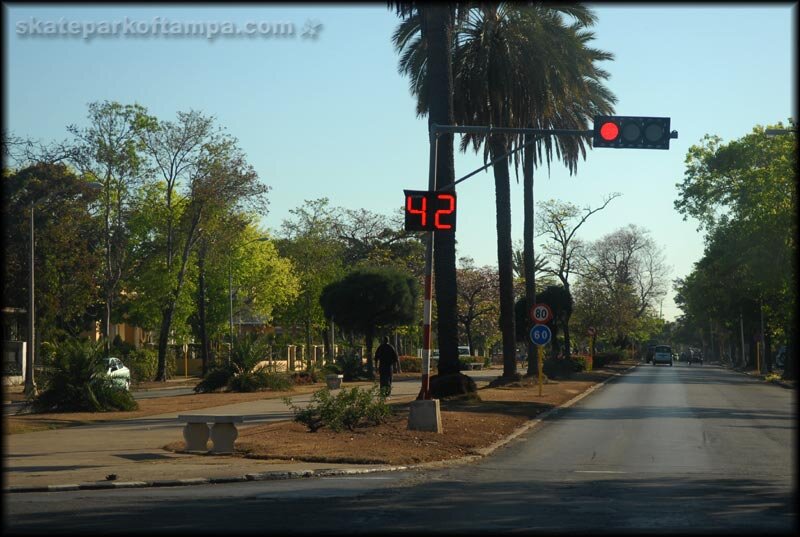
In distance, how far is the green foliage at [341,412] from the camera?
70.9 feet

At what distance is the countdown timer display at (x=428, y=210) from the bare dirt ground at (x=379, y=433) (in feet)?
13.6

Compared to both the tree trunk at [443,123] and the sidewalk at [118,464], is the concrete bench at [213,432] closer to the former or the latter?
the sidewalk at [118,464]

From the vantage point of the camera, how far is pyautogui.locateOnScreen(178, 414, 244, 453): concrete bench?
61.2ft

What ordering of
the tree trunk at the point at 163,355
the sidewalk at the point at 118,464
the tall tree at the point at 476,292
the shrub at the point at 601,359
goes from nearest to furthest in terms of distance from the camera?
the sidewalk at the point at 118,464, the tree trunk at the point at 163,355, the shrub at the point at 601,359, the tall tree at the point at 476,292

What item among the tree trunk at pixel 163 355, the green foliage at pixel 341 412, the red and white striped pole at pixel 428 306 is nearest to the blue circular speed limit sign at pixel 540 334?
the red and white striped pole at pixel 428 306

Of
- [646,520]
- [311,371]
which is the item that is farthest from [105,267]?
[646,520]

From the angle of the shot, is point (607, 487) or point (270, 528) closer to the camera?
point (270, 528)

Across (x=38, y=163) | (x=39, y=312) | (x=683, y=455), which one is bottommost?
(x=683, y=455)

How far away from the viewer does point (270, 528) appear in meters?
10.4

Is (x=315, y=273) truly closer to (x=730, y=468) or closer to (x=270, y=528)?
(x=730, y=468)

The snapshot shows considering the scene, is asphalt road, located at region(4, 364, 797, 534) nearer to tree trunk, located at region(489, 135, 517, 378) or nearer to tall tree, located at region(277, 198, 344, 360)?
tree trunk, located at region(489, 135, 517, 378)

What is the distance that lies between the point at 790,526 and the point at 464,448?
9928 mm

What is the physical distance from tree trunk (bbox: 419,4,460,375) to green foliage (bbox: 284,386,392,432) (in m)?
8.26

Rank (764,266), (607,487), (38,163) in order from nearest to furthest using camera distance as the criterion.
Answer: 1. (607,487)
2. (764,266)
3. (38,163)
